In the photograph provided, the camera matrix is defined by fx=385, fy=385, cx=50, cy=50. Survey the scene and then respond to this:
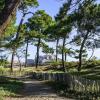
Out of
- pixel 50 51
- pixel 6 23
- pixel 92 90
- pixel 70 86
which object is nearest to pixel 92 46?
pixel 50 51

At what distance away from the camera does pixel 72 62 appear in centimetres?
7456

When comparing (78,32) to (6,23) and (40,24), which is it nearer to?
(40,24)

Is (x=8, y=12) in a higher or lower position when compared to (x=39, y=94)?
higher

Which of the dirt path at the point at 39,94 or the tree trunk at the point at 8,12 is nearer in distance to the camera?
the tree trunk at the point at 8,12

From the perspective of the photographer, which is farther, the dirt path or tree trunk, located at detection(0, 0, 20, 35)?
the dirt path

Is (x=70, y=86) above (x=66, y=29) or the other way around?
the other way around

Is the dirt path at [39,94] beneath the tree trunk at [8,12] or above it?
beneath

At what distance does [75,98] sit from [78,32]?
35894mm

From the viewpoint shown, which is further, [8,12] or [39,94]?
[39,94]

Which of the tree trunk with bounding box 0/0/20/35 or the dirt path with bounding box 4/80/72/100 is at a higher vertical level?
the tree trunk with bounding box 0/0/20/35

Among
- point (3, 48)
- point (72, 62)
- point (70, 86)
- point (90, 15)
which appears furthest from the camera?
point (72, 62)

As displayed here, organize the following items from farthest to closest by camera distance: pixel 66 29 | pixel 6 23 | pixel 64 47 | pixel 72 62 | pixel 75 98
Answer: pixel 72 62 → pixel 64 47 → pixel 66 29 → pixel 75 98 → pixel 6 23

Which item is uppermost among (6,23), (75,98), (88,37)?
(88,37)

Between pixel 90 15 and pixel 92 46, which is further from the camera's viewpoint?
pixel 92 46
